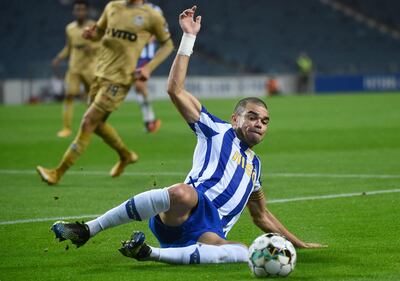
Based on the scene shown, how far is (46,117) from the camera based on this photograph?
28.8 m

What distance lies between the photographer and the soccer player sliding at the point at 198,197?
637 centimetres

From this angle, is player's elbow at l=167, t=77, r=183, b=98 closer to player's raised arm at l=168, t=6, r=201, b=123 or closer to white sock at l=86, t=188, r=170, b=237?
player's raised arm at l=168, t=6, r=201, b=123

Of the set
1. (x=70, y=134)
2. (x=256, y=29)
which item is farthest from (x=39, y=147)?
(x=256, y=29)

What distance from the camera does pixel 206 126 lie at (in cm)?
670

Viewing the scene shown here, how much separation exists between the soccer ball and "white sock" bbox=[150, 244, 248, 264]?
48 cm

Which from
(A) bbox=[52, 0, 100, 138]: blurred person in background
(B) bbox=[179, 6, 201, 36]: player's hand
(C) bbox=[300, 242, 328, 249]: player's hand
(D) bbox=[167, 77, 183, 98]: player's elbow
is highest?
(B) bbox=[179, 6, 201, 36]: player's hand

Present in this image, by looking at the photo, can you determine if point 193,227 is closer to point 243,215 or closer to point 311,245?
point 311,245

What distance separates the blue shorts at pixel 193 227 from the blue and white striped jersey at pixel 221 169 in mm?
107

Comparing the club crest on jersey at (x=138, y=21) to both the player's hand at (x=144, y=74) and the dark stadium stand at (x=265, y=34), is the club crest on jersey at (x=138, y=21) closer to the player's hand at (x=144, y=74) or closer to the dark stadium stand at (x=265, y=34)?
the player's hand at (x=144, y=74)

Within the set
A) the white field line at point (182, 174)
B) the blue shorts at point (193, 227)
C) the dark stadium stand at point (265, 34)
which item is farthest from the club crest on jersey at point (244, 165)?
the dark stadium stand at point (265, 34)

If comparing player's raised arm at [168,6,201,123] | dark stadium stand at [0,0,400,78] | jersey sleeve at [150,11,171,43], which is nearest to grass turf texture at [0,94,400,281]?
player's raised arm at [168,6,201,123]

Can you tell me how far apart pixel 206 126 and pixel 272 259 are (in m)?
1.22

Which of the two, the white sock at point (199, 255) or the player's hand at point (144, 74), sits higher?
the white sock at point (199, 255)

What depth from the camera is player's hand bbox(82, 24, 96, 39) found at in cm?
1241
